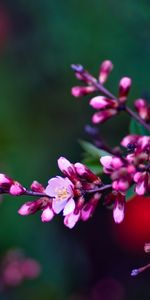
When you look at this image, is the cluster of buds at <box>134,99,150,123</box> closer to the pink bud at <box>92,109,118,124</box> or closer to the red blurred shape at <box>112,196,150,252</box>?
the pink bud at <box>92,109,118,124</box>

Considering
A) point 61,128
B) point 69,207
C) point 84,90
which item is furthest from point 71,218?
point 61,128

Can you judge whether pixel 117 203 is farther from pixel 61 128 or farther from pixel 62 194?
→ pixel 61 128

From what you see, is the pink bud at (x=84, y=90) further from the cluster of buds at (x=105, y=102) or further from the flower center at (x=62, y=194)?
the flower center at (x=62, y=194)

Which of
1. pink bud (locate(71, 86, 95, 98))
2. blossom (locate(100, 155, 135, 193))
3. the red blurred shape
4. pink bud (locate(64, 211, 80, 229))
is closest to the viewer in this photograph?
blossom (locate(100, 155, 135, 193))

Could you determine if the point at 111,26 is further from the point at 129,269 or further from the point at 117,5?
the point at 129,269

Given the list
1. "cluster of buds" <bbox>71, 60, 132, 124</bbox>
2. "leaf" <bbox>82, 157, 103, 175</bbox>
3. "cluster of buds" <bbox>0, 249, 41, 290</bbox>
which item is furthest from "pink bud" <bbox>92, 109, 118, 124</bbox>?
"cluster of buds" <bbox>0, 249, 41, 290</bbox>

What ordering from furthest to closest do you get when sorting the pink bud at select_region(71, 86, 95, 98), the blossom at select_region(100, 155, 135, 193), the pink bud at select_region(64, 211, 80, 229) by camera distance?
the pink bud at select_region(71, 86, 95, 98), the pink bud at select_region(64, 211, 80, 229), the blossom at select_region(100, 155, 135, 193)

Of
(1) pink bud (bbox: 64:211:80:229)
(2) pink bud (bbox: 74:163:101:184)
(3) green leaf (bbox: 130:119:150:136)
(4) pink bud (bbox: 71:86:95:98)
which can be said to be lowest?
(1) pink bud (bbox: 64:211:80:229)

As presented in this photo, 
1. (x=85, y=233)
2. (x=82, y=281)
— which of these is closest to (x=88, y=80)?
(x=82, y=281)
